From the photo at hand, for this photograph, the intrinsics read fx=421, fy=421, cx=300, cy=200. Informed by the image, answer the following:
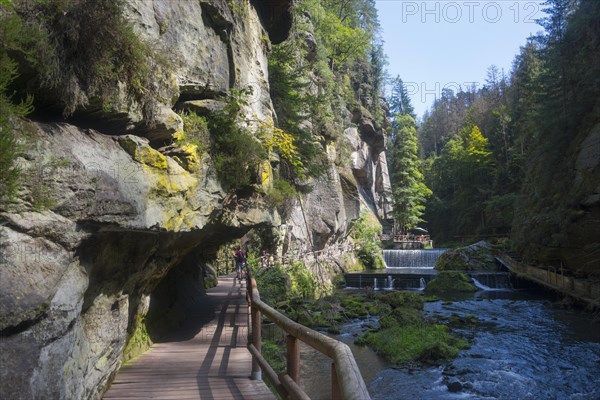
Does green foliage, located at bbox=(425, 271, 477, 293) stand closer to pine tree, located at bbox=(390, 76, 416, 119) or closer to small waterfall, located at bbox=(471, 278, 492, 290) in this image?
small waterfall, located at bbox=(471, 278, 492, 290)

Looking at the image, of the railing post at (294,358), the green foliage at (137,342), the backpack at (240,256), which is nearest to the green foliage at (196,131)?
the green foliage at (137,342)

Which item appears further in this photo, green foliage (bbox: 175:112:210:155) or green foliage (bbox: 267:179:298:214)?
green foliage (bbox: 267:179:298:214)

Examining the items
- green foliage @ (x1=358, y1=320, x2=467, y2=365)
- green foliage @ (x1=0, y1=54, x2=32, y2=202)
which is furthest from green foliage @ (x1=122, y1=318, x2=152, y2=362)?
green foliage @ (x1=358, y1=320, x2=467, y2=365)

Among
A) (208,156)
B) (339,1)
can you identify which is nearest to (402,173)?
(339,1)

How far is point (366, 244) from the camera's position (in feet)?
126

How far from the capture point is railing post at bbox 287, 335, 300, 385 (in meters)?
3.80

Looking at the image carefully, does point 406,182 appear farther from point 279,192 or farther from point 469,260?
point 279,192

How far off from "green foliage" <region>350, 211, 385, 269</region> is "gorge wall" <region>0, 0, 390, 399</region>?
92.8 ft

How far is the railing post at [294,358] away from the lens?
3801 mm

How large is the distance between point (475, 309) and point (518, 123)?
3445cm

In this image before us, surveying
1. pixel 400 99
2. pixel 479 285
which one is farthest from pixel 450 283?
pixel 400 99

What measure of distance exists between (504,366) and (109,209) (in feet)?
38.4

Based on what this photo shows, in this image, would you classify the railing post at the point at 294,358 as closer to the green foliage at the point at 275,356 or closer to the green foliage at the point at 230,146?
the green foliage at the point at 230,146

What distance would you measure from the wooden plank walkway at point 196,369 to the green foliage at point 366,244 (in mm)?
28377
